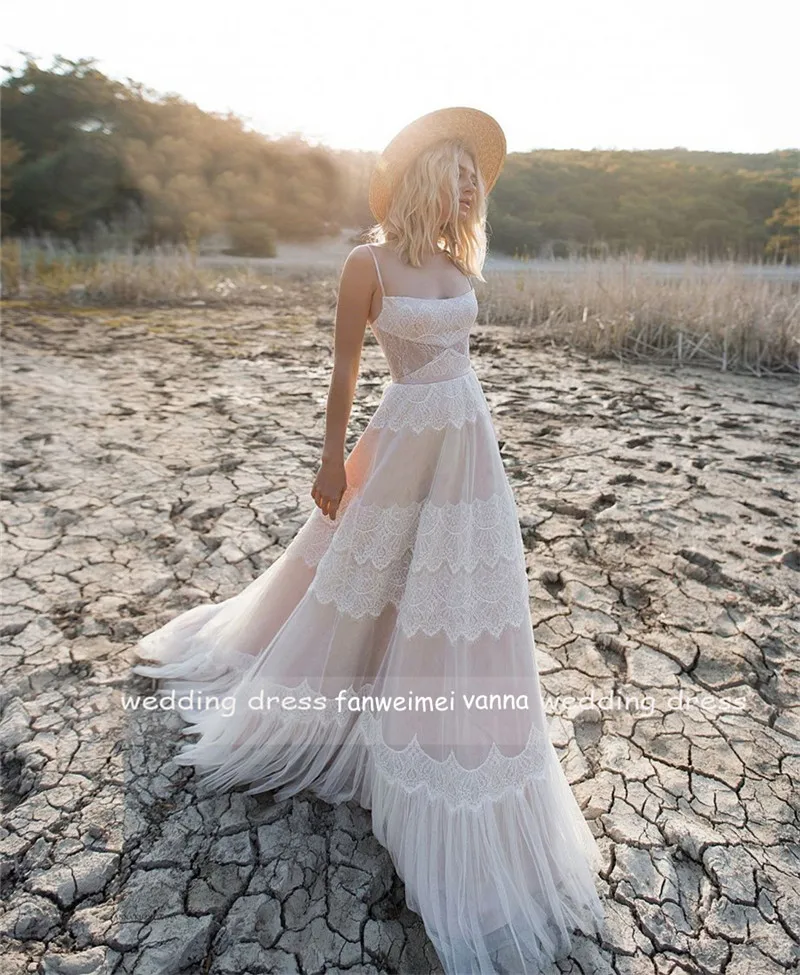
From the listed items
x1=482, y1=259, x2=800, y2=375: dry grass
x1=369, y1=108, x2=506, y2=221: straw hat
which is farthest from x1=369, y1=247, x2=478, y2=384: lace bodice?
x1=482, y1=259, x2=800, y2=375: dry grass

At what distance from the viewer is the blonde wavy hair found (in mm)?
1450

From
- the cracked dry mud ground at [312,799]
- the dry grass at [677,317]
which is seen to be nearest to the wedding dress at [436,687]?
the cracked dry mud ground at [312,799]

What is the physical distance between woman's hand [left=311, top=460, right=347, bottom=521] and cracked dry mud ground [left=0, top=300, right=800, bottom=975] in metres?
0.78

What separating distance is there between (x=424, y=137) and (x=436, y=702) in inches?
50.3

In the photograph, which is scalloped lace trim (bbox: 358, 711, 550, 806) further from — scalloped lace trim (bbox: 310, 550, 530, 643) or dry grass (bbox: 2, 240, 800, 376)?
dry grass (bbox: 2, 240, 800, 376)

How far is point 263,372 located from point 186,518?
113 inches

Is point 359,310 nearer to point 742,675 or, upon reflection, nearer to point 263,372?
point 742,675

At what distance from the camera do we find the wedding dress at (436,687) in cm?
140

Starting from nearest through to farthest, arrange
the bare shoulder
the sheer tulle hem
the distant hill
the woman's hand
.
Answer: the sheer tulle hem
the bare shoulder
the woman's hand
the distant hill

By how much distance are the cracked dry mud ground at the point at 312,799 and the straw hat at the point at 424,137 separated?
1.54 meters

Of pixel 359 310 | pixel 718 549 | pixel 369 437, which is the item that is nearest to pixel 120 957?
pixel 369 437

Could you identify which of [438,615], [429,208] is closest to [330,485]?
[438,615]

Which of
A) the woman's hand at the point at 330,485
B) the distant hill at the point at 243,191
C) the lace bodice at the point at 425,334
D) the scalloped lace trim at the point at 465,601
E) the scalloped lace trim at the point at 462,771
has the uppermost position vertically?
the distant hill at the point at 243,191

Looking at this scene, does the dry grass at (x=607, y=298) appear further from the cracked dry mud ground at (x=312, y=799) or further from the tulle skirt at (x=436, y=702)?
the tulle skirt at (x=436, y=702)
